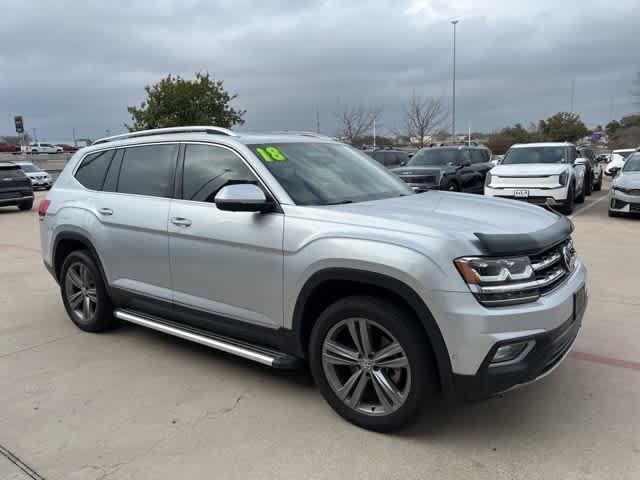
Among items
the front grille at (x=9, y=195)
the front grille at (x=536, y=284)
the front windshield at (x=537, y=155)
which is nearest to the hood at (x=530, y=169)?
the front windshield at (x=537, y=155)

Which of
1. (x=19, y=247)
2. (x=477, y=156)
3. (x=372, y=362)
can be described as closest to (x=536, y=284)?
(x=372, y=362)

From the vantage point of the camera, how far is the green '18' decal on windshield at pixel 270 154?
380cm

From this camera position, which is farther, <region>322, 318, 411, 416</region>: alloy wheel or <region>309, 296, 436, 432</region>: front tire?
<region>322, 318, 411, 416</region>: alloy wheel

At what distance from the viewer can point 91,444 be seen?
3137 mm

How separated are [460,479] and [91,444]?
2.05 metres

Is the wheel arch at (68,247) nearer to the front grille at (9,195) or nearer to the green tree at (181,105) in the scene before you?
the front grille at (9,195)

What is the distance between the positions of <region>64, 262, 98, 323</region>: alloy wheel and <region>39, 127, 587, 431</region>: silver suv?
5cm

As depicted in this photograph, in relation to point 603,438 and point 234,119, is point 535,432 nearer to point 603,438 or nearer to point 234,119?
point 603,438

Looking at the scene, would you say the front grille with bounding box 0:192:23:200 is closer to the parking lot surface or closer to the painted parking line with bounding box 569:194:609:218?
the parking lot surface

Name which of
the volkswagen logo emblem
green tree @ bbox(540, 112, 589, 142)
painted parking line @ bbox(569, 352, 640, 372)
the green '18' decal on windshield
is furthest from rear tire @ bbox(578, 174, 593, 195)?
green tree @ bbox(540, 112, 589, 142)

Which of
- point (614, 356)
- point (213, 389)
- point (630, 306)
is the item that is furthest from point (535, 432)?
point (630, 306)

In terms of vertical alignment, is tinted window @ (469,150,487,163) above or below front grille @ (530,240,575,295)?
above

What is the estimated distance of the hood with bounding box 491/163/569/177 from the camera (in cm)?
1211

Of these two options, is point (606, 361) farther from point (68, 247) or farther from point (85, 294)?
point (68, 247)
